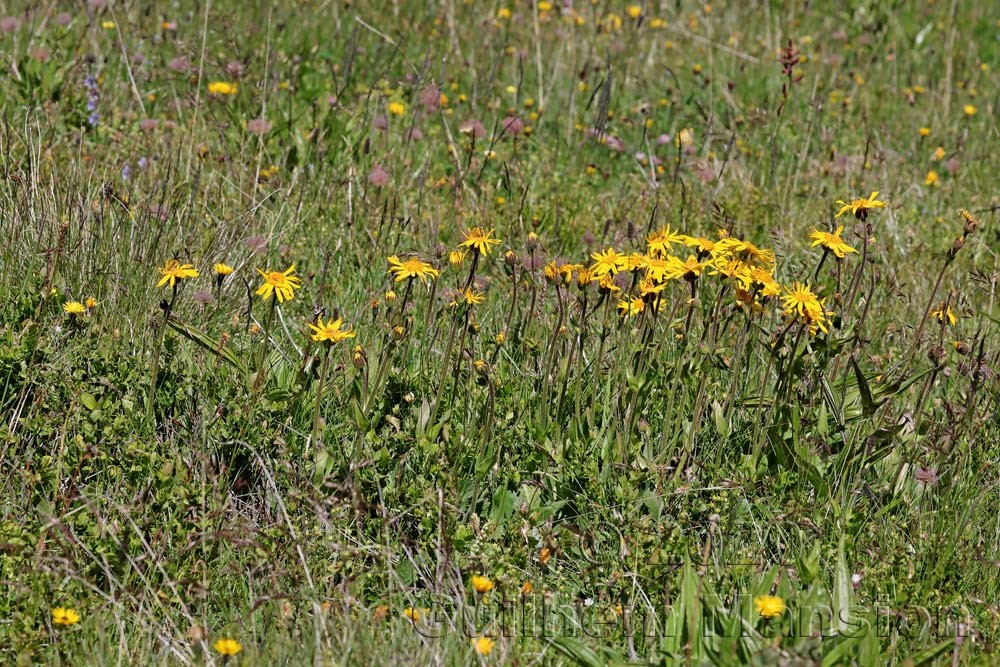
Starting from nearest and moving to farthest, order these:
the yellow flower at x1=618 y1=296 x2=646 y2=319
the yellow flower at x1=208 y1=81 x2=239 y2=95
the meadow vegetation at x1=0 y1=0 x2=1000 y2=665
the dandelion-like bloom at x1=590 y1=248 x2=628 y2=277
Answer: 1. the meadow vegetation at x1=0 y1=0 x2=1000 y2=665
2. the dandelion-like bloom at x1=590 y1=248 x2=628 y2=277
3. the yellow flower at x1=618 y1=296 x2=646 y2=319
4. the yellow flower at x1=208 y1=81 x2=239 y2=95

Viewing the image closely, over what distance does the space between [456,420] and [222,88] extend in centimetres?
227

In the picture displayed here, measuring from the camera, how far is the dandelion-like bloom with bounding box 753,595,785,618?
2.05 meters

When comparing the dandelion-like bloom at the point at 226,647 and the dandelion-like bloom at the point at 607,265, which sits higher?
the dandelion-like bloom at the point at 607,265

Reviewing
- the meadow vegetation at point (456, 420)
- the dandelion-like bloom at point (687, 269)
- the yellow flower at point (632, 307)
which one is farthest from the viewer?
the yellow flower at point (632, 307)

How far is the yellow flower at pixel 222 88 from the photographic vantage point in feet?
14.4

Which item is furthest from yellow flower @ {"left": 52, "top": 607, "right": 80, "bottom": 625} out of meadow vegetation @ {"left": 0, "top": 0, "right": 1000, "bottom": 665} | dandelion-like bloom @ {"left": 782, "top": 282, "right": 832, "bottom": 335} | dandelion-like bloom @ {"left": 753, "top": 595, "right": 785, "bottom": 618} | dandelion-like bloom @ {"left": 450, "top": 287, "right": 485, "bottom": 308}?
dandelion-like bloom @ {"left": 782, "top": 282, "right": 832, "bottom": 335}

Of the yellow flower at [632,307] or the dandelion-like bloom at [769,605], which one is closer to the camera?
the dandelion-like bloom at [769,605]

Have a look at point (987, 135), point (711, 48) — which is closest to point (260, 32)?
point (711, 48)

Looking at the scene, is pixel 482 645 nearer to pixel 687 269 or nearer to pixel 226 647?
pixel 226 647

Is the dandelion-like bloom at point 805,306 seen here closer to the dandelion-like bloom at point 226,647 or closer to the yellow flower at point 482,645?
the yellow flower at point 482,645

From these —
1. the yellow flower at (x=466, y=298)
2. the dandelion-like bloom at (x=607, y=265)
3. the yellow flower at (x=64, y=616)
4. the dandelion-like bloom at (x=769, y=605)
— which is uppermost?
the dandelion-like bloom at (x=607, y=265)

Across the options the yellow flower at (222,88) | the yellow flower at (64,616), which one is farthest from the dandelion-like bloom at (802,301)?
the yellow flower at (222,88)

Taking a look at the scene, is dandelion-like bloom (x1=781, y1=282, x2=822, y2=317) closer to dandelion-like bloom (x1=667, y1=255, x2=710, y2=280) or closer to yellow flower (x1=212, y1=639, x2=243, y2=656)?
dandelion-like bloom (x1=667, y1=255, x2=710, y2=280)

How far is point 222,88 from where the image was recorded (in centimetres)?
438
